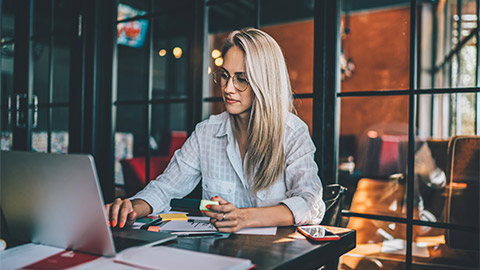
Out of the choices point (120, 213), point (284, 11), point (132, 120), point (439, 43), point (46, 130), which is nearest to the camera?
point (120, 213)

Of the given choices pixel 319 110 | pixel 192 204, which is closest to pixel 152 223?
pixel 192 204

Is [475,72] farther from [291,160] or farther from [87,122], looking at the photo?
[87,122]

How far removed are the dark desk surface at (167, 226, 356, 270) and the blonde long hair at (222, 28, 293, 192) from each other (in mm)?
442

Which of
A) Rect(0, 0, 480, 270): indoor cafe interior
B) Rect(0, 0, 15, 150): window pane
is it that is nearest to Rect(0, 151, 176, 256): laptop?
Rect(0, 0, 480, 270): indoor cafe interior

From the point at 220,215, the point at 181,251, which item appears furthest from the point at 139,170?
the point at 181,251

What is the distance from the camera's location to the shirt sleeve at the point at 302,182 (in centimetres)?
124

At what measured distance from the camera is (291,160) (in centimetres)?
148

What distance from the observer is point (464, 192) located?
1755 mm

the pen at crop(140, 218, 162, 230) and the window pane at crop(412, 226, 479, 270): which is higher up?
the pen at crop(140, 218, 162, 230)

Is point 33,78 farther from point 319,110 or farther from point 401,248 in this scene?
point 401,248

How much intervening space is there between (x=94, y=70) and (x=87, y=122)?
0.36 metres

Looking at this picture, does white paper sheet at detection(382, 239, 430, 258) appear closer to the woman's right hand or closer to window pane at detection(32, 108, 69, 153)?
the woman's right hand

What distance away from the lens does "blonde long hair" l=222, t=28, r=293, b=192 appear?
147cm

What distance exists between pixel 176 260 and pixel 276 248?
256mm
